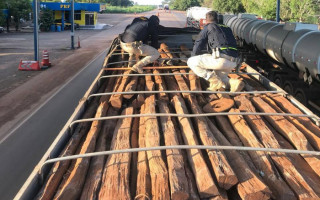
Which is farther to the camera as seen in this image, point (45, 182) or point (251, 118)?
point (251, 118)

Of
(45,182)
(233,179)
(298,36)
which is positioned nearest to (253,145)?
(233,179)

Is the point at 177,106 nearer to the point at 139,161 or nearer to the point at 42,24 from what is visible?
the point at 139,161

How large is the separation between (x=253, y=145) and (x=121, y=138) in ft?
5.32

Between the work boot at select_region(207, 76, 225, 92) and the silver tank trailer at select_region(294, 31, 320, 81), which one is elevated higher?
the silver tank trailer at select_region(294, 31, 320, 81)

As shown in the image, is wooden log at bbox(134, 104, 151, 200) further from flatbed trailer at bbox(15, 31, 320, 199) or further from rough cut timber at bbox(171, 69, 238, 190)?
rough cut timber at bbox(171, 69, 238, 190)

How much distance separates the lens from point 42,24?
4778 cm

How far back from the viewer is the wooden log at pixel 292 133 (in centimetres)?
380

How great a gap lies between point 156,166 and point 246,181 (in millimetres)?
913

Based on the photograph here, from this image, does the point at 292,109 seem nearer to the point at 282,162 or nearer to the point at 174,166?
the point at 282,162

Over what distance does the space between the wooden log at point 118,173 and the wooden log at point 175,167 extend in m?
0.43

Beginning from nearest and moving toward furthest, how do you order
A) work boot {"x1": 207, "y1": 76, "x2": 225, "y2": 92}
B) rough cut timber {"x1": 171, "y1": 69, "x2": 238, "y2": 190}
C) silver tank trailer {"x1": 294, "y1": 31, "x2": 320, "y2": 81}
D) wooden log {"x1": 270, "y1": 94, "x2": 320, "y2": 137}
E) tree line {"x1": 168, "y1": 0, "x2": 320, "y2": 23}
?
rough cut timber {"x1": 171, "y1": 69, "x2": 238, "y2": 190}, wooden log {"x1": 270, "y1": 94, "x2": 320, "y2": 137}, work boot {"x1": 207, "y1": 76, "x2": 225, "y2": 92}, silver tank trailer {"x1": 294, "y1": 31, "x2": 320, "y2": 81}, tree line {"x1": 168, "y1": 0, "x2": 320, "y2": 23}

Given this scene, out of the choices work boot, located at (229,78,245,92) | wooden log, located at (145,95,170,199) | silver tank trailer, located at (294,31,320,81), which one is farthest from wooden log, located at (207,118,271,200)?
silver tank trailer, located at (294,31,320,81)

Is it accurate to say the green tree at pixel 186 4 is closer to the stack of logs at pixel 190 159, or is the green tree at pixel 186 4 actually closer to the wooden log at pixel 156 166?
the stack of logs at pixel 190 159

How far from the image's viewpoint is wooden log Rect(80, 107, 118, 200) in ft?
11.0
